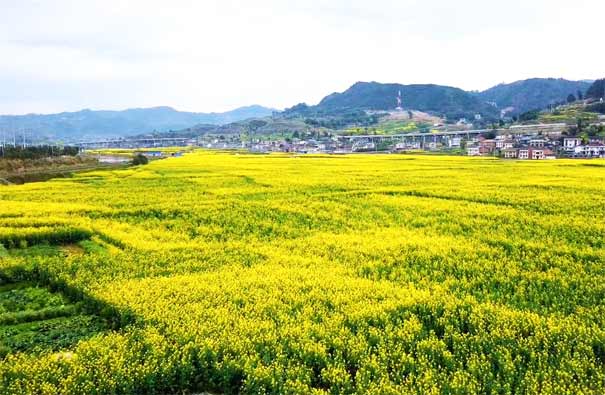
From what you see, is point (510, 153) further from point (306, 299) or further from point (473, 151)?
point (306, 299)

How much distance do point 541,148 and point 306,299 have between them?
85859mm

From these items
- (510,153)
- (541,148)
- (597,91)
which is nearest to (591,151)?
(541,148)

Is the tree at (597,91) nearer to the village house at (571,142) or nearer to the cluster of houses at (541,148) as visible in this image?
the cluster of houses at (541,148)

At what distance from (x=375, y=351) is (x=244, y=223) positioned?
569 inches

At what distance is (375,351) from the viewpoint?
414 inches

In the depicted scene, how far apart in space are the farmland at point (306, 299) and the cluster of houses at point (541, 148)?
59.2 metres

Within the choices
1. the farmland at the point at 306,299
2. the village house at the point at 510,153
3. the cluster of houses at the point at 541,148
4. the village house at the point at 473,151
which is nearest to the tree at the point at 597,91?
the cluster of houses at the point at 541,148

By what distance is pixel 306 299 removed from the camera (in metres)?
13.4

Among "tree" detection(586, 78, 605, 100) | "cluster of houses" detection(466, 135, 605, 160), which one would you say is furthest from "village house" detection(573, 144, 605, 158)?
"tree" detection(586, 78, 605, 100)

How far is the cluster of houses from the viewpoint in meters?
80.2

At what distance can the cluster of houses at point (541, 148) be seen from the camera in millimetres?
80188

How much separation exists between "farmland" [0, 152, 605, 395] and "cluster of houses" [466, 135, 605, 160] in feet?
194

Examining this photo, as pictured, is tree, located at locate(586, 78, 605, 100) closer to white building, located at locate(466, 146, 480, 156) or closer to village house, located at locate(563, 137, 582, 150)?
village house, located at locate(563, 137, 582, 150)

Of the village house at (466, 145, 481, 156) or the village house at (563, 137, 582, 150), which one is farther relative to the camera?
the village house at (466, 145, 481, 156)
